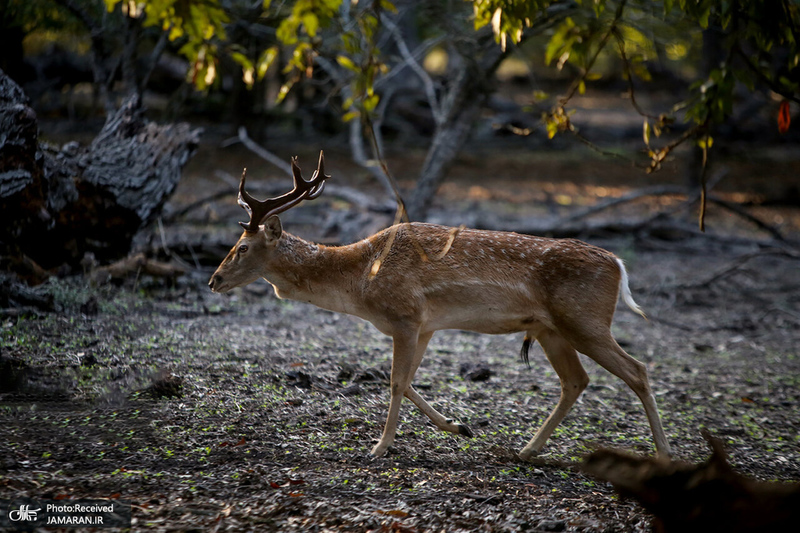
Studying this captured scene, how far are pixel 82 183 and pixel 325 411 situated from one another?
3381 millimetres

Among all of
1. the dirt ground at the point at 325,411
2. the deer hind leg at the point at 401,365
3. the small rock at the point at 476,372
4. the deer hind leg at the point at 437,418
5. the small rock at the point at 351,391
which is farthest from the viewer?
the small rock at the point at 476,372

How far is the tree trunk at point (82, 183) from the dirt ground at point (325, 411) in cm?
49

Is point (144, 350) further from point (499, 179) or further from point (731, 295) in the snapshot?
point (499, 179)

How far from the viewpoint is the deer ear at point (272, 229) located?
5.36 meters

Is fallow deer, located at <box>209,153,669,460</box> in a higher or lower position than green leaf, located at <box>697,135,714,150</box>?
lower

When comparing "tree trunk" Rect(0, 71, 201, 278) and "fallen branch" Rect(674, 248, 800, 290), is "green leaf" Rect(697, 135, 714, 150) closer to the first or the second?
"fallen branch" Rect(674, 248, 800, 290)

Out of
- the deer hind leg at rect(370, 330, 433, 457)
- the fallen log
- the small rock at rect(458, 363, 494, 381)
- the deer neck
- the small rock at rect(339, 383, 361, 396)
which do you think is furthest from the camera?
the small rock at rect(458, 363, 494, 381)

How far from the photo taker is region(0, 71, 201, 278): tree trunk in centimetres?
582

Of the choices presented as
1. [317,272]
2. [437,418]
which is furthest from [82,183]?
[437,418]

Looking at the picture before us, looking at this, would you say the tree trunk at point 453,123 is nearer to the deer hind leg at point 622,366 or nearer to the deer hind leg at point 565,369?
the deer hind leg at point 565,369

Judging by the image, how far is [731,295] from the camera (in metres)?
9.95

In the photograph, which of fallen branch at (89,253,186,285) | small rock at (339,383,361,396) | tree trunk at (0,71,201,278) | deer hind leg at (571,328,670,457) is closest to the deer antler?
small rock at (339,383,361,396)

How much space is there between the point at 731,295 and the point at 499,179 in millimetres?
8295

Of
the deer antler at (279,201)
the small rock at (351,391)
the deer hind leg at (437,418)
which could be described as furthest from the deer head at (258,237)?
the deer hind leg at (437,418)
